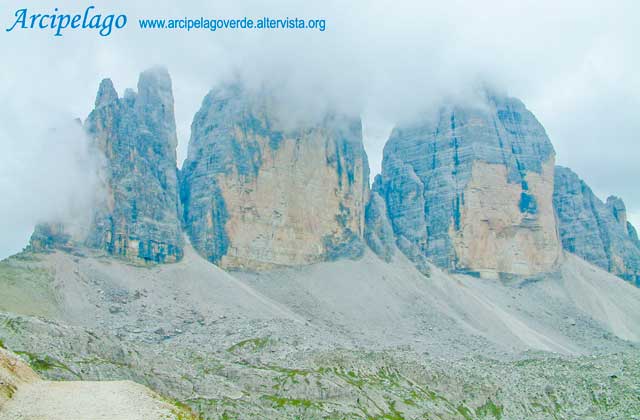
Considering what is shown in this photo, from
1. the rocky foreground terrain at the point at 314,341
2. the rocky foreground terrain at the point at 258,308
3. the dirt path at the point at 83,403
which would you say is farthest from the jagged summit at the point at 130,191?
the dirt path at the point at 83,403

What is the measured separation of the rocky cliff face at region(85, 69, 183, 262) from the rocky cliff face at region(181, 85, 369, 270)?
9.95 m

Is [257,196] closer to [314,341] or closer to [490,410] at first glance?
[314,341]

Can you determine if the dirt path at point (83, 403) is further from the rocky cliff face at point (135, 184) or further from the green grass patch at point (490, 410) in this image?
the rocky cliff face at point (135, 184)

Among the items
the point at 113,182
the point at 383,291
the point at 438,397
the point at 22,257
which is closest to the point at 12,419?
the point at 438,397

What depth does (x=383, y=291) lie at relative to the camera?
177875mm

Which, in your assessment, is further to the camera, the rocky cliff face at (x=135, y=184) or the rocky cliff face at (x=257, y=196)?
the rocky cliff face at (x=257, y=196)

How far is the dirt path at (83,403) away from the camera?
33.4 metres

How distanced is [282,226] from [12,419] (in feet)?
513

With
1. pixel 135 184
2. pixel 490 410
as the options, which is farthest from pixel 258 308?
pixel 490 410

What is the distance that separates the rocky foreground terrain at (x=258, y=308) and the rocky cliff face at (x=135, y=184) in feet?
1.26

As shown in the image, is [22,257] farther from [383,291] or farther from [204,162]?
[383,291]

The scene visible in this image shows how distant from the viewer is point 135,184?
545ft

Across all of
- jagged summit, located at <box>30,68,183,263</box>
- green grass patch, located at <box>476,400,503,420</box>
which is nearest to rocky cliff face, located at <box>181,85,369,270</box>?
jagged summit, located at <box>30,68,183,263</box>

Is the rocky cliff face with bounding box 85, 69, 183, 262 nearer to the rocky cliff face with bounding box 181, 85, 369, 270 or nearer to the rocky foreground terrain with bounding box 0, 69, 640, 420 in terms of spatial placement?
the rocky foreground terrain with bounding box 0, 69, 640, 420
